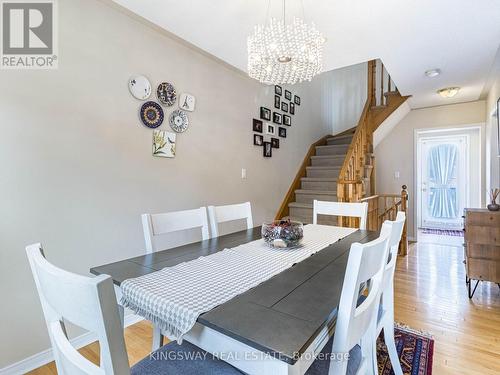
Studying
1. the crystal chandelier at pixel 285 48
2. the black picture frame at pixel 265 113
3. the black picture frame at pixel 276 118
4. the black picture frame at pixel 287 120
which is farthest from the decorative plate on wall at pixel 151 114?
the black picture frame at pixel 287 120

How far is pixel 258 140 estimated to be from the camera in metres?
3.35

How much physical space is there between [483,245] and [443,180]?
3.88 metres

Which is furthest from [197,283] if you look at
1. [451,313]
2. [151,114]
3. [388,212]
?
[388,212]

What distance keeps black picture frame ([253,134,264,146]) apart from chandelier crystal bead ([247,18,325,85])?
4.20 ft

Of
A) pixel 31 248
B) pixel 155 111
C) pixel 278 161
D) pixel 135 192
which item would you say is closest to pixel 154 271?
pixel 31 248

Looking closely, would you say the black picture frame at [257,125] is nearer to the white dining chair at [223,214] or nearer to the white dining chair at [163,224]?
the white dining chair at [223,214]

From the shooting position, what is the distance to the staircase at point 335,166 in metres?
3.59

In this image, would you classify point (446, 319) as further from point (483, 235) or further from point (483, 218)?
point (483, 218)

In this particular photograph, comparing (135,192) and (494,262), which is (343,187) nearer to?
(494,262)

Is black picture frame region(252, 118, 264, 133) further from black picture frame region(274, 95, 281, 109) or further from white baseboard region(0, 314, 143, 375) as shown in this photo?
white baseboard region(0, 314, 143, 375)

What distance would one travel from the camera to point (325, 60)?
9.02 feet

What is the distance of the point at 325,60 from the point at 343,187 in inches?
51.6

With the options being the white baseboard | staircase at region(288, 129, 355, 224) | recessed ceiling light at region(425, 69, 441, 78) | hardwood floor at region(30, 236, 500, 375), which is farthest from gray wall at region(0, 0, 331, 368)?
recessed ceiling light at region(425, 69, 441, 78)

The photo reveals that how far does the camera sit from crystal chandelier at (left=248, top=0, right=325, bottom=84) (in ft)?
5.72
